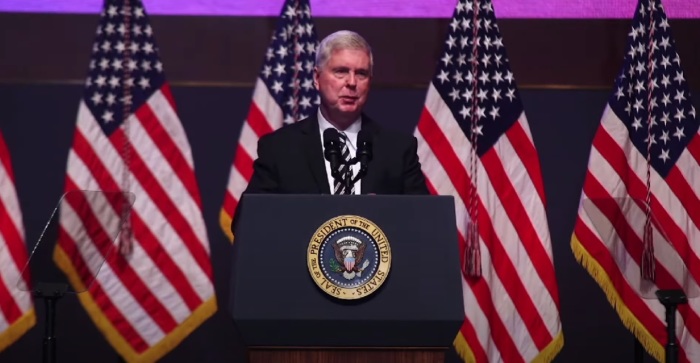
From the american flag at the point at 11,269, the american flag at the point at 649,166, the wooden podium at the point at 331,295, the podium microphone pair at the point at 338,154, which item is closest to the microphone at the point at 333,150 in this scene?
the podium microphone pair at the point at 338,154

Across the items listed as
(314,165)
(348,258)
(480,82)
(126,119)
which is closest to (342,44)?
(314,165)

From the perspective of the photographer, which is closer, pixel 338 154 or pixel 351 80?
pixel 338 154

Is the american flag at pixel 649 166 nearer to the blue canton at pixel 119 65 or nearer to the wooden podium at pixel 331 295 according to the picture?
the blue canton at pixel 119 65

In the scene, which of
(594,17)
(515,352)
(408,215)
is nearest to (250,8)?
(594,17)

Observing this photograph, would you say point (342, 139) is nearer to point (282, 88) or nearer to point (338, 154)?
point (338, 154)

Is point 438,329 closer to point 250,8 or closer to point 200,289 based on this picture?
point 200,289

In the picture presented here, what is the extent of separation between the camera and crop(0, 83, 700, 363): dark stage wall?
4.93 metres

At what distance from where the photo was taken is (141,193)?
4.64 m

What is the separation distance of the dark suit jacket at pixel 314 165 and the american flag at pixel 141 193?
1.71m

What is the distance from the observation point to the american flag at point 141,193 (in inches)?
181

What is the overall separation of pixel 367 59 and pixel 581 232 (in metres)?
2.03

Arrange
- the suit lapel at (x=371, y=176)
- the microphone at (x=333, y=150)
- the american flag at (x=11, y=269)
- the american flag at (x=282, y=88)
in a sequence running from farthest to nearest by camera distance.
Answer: the american flag at (x=282, y=88), the american flag at (x=11, y=269), the suit lapel at (x=371, y=176), the microphone at (x=333, y=150)

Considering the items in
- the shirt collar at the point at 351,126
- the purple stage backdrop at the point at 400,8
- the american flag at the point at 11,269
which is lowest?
the american flag at the point at 11,269

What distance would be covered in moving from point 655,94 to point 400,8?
1347mm
